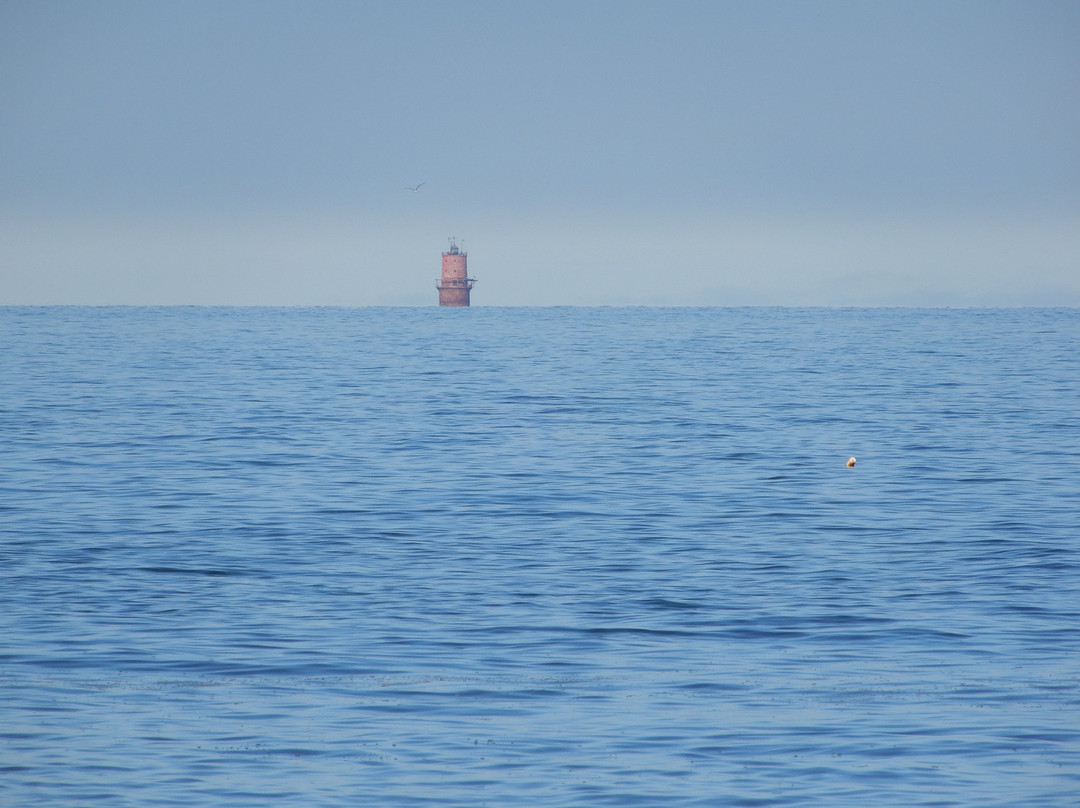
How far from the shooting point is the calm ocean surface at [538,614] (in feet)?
36.1

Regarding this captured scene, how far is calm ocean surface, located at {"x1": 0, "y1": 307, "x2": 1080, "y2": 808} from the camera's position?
11.0 meters

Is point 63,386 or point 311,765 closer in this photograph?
point 311,765

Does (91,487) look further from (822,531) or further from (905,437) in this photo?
(905,437)

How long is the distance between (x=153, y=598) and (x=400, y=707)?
5521 millimetres

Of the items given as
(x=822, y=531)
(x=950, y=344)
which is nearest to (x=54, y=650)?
(x=822, y=531)

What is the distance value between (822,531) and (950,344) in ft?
253

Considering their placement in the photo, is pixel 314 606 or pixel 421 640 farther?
pixel 314 606

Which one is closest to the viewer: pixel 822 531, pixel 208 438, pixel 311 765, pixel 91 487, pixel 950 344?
pixel 311 765

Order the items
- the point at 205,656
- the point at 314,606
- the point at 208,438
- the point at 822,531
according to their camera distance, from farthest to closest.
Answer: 1. the point at 208,438
2. the point at 822,531
3. the point at 314,606
4. the point at 205,656

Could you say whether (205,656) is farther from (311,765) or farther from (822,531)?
(822,531)

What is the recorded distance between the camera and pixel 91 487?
26.4 m

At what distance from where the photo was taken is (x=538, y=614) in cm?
1602

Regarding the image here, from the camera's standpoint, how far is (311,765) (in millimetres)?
11023

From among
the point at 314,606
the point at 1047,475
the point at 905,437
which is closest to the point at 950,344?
the point at 905,437
